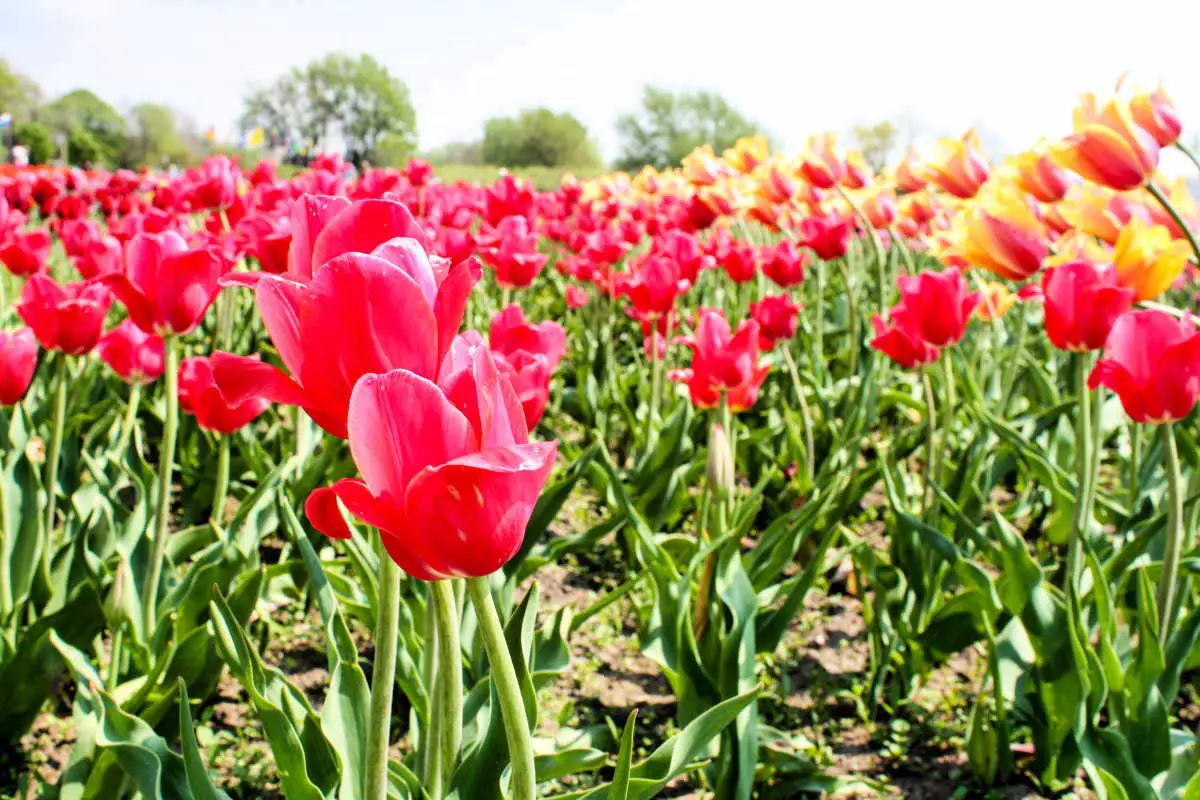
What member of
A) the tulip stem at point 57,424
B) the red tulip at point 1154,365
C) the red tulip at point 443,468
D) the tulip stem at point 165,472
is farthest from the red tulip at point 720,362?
the red tulip at point 443,468

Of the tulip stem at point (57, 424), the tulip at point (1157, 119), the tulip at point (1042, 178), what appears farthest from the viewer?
the tulip at point (1042, 178)

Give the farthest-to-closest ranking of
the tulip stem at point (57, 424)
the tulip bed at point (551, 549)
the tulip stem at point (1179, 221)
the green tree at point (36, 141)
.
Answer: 1. the green tree at point (36, 141)
2. the tulip stem at point (57, 424)
3. the tulip stem at point (1179, 221)
4. the tulip bed at point (551, 549)

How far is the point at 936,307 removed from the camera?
221 centimetres

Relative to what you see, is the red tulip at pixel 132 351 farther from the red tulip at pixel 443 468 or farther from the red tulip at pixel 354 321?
the red tulip at pixel 443 468

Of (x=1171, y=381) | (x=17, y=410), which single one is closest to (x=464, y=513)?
(x=1171, y=381)

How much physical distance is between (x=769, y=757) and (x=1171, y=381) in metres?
1.00

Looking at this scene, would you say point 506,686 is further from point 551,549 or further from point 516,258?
point 516,258

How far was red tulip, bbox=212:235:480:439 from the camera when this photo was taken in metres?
0.69

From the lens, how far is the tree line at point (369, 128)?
137 feet

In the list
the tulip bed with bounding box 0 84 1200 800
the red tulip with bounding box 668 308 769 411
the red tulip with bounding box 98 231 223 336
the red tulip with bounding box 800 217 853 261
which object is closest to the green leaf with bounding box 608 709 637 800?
the tulip bed with bounding box 0 84 1200 800

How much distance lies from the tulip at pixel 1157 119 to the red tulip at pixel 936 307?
1.53 feet

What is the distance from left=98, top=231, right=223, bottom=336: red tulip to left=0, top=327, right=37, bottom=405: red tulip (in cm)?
37

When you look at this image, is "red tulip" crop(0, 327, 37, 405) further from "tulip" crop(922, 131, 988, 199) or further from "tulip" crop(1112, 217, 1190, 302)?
"tulip" crop(922, 131, 988, 199)

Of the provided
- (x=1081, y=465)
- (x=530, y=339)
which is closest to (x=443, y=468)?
(x=530, y=339)
